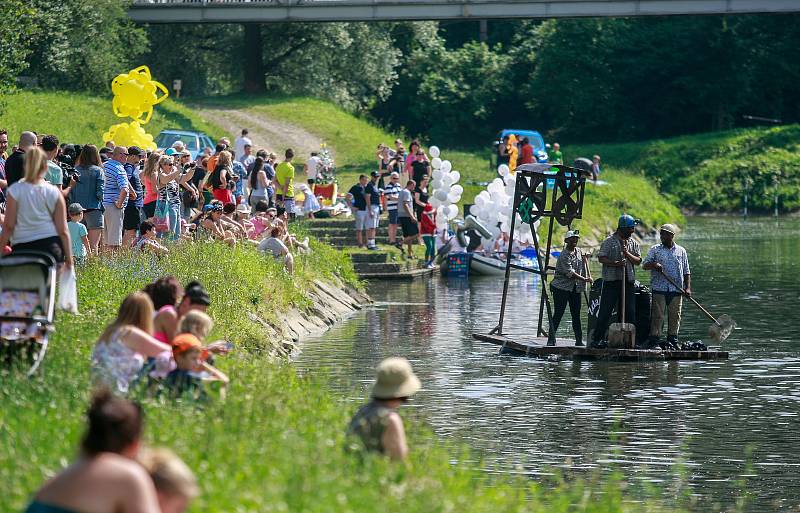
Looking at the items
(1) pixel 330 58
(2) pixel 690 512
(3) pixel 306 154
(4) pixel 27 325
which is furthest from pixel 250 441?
(1) pixel 330 58

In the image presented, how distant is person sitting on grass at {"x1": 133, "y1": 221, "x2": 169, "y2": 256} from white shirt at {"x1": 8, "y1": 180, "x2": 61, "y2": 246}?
8.00m

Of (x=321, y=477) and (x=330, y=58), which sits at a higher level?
(x=330, y=58)

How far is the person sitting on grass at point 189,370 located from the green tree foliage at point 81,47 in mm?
41304

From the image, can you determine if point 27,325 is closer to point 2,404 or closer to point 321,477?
point 2,404

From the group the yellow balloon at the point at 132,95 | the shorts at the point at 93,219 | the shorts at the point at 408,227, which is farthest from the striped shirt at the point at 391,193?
the shorts at the point at 93,219

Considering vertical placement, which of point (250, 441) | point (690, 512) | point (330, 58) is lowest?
point (690, 512)

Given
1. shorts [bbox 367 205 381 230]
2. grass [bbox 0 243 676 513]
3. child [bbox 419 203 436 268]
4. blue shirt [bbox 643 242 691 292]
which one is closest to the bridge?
child [bbox 419 203 436 268]

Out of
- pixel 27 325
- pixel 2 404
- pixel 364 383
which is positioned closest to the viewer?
pixel 2 404

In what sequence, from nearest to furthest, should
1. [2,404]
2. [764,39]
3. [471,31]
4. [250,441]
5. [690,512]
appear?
[250,441]
[2,404]
[690,512]
[764,39]
[471,31]

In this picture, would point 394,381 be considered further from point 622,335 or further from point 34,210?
point 622,335

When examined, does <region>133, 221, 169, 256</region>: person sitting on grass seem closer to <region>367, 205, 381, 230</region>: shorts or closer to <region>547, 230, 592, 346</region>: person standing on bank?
<region>547, 230, 592, 346</region>: person standing on bank

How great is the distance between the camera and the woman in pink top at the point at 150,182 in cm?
2416

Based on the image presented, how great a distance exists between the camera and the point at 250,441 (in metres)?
A: 10.9

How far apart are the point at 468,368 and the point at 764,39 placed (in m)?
65.1
